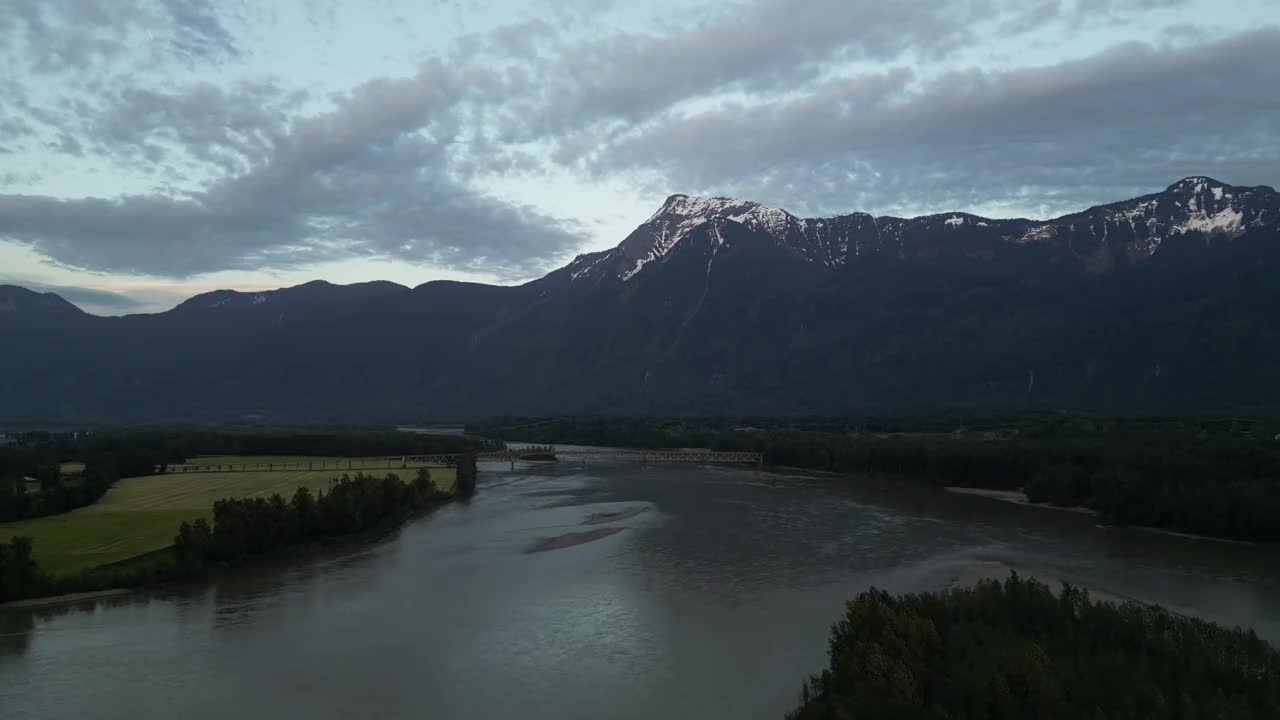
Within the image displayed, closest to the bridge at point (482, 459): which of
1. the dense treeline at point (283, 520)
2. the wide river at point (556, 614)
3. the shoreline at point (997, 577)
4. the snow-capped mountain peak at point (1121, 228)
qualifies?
the dense treeline at point (283, 520)

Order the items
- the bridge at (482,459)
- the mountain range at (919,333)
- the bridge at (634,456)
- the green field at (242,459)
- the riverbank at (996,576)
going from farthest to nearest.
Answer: the mountain range at (919,333), the bridge at (634,456), the green field at (242,459), the bridge at (482,459), the riverbank at (996,576)

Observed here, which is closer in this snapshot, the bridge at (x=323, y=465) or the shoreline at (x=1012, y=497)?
the shoreline at (x=1012, y=497)

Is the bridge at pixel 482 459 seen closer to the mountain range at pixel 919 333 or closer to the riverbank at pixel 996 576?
the riverbank at pixel 996 576

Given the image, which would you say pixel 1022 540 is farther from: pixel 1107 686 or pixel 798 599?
pixel 1107 686

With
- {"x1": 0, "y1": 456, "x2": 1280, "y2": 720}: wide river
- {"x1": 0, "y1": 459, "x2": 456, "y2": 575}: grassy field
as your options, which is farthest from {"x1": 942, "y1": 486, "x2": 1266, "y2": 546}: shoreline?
{"x1": 0, "y1": 459, "x2": 456, "y2": 575}: grassy field

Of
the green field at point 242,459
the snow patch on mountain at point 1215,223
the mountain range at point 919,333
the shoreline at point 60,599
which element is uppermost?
the snow patch on mountain at point 1215,223

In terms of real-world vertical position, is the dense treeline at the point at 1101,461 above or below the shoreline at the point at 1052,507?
above

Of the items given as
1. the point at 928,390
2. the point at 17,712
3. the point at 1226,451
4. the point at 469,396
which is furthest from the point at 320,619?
the point at 469,396
